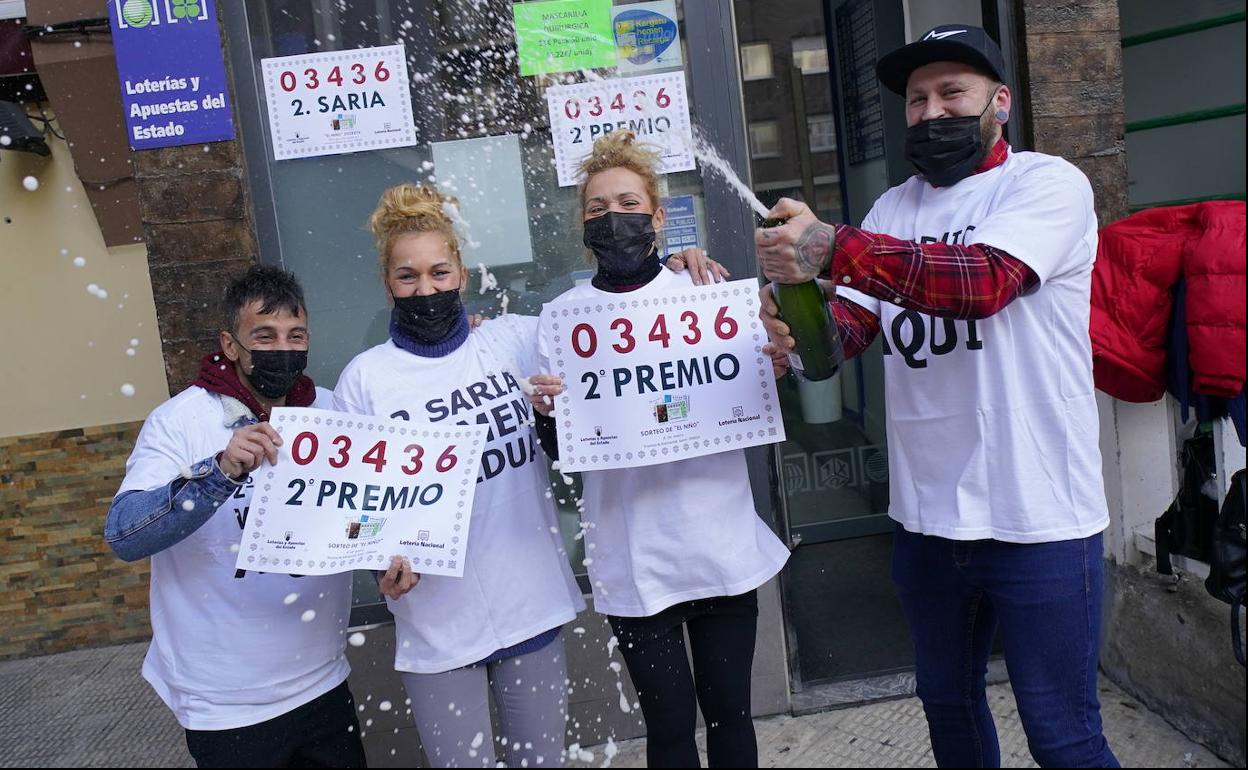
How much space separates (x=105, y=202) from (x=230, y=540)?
3.67 meters

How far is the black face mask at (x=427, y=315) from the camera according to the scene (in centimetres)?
268

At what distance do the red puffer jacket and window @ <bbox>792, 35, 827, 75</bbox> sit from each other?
8.43ft

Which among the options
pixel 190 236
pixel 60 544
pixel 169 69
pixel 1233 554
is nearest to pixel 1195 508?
pixel 1233 554

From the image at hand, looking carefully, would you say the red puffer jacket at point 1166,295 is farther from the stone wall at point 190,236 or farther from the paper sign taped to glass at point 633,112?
the stone wall at point 190,236

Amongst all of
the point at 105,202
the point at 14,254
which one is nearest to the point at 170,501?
the point at 105,202

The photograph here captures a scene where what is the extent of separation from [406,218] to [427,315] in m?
0.30

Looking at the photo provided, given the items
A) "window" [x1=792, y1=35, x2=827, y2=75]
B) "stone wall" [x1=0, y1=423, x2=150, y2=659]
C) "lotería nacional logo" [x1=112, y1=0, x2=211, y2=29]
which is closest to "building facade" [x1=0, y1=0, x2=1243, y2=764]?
"lotería nacional logo" [x1=112, y1=0, x2=211, y2=29]

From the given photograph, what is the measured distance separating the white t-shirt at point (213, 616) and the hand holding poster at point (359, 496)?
0.19 metres

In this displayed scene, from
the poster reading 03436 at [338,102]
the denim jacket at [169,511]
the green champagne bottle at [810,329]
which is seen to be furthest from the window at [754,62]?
the denim jacket at [169,511]

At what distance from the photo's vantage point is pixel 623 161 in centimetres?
277

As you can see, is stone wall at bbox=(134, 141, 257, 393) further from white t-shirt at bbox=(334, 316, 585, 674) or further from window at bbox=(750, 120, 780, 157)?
window at bbox=(750, 120, 780, 157)

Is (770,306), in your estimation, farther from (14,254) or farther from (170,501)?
(14,254)

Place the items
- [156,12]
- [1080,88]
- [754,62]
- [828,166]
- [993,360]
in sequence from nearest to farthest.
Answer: [993,360]
[156,12]
[1080,88]
[754,62]
[828,166]

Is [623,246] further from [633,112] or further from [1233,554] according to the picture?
[1233,554]
